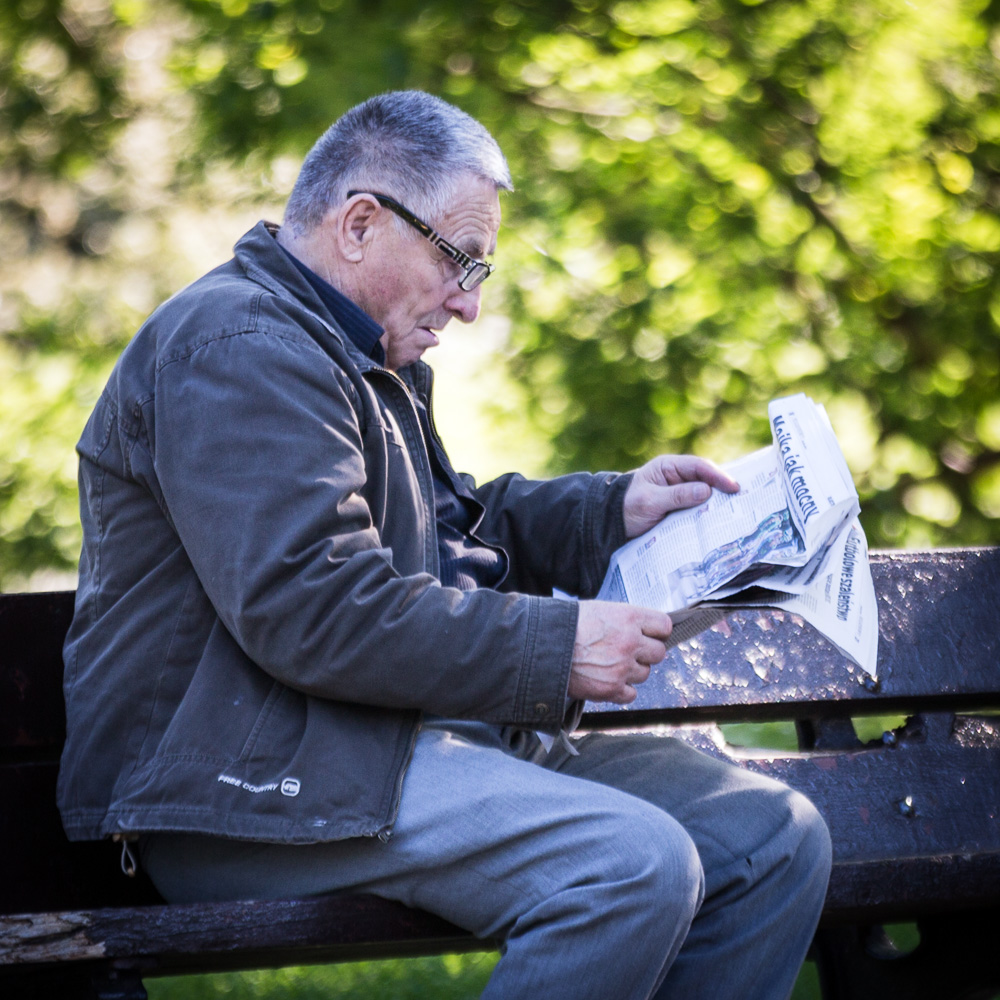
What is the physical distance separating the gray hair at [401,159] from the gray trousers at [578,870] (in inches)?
35.2

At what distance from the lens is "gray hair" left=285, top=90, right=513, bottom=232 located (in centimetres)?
208

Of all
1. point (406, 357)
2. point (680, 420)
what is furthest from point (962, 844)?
point (680, 420)

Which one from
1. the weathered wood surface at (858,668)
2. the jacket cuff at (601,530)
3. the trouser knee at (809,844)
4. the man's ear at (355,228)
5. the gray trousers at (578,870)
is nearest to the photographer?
the gray trousers at (578,870)

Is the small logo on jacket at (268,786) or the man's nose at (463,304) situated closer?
the small logo on jacket at (268,786)

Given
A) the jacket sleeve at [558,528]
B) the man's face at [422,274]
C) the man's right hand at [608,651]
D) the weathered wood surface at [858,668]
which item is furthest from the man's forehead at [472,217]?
the weathered wood surface at [858,668]

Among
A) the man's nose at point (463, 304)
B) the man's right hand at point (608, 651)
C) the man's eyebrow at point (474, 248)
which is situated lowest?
the man's right hand at point (608, 651)

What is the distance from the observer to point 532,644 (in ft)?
5.47

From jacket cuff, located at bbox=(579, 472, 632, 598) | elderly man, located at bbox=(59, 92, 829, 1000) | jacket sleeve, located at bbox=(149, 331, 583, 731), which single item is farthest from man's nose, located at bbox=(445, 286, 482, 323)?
jacket sleeve, located at bbox=(149, 331, 583, 731)

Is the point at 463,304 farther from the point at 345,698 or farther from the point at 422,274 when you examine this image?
the point at 345,698

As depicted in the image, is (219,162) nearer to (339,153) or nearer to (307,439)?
(339,153)

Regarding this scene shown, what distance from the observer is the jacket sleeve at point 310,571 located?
160 cm

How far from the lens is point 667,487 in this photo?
225 centimetres

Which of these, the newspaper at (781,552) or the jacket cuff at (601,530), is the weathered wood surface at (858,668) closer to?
the jacket cuff at (601,530)

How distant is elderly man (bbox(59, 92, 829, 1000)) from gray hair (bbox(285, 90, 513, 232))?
0.19 metres
